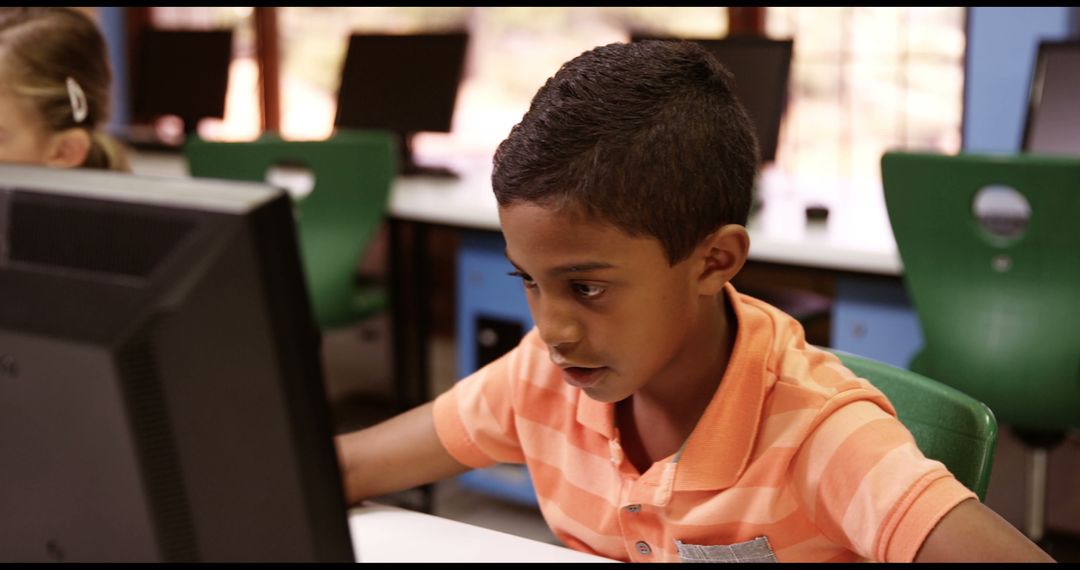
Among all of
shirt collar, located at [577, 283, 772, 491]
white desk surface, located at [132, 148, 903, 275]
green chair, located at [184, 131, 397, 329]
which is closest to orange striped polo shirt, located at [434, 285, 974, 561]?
shirt collar, located at [577, 283, 772, 491]

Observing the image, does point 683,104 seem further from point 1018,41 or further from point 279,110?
point 279,110

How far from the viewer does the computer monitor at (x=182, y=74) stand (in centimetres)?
396

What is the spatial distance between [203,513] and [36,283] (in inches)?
5.6

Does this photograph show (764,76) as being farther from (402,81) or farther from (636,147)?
(636,147)

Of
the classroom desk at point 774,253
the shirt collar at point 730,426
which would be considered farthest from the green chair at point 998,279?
the shirt collar at point 730,426

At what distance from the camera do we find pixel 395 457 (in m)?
1.09

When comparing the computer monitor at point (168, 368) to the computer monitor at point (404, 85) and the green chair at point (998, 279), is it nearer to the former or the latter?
the green chair at point (998, 279)

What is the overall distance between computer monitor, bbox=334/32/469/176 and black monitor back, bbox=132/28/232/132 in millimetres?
647

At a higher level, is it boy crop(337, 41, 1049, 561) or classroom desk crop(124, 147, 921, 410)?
boy crop(337, 41, 1049, 561)

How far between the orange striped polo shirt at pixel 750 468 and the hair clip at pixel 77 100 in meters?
0.74

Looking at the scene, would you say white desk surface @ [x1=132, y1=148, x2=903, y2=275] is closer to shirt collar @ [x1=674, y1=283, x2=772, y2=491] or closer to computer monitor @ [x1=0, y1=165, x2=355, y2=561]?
shirt collar @ [x1=674, y1=283, x2=772, y2=491]

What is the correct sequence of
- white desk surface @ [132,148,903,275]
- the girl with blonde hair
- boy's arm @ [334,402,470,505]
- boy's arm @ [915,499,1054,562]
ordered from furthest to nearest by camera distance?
white desk surface @ [132,148,903,275] < the girl with blonde hair < boy's arm @ [334,402,470,505] < boy's arm @ [915,499,1054,562]

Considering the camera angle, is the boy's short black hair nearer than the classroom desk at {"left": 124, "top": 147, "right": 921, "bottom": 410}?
Yes

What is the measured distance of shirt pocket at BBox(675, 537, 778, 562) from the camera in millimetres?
905
